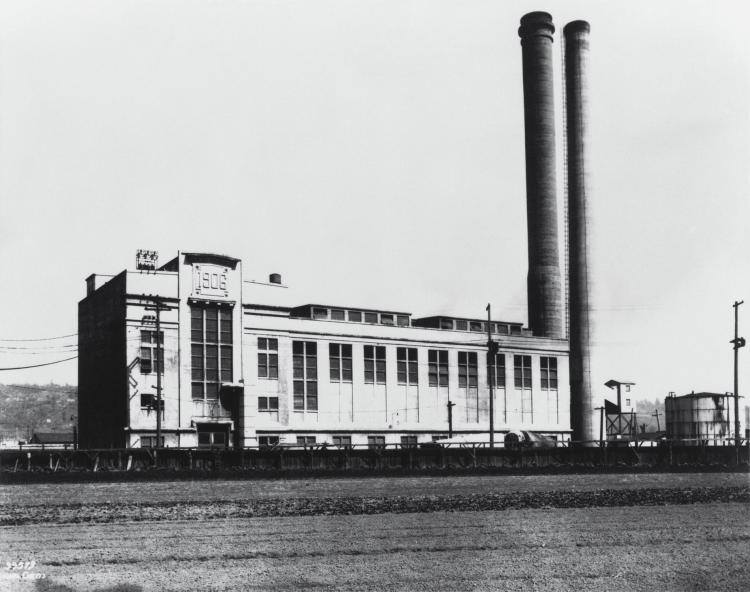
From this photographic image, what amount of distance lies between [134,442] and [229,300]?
1005 cm

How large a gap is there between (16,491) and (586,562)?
19.6 metres

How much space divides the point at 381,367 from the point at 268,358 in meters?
8.45

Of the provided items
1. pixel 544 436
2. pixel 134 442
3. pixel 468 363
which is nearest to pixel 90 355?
pixel 134 442

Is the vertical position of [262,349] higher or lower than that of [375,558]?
higher

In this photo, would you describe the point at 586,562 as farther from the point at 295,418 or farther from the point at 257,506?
the point at 295,418

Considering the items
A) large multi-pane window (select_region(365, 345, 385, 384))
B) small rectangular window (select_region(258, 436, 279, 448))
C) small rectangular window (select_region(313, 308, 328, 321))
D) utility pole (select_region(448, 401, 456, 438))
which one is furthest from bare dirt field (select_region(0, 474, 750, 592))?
small rectangular window (select_region(313, 308, 328, 321))

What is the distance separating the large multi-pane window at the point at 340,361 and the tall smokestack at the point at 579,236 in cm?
1830

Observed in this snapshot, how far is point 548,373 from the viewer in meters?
71.6

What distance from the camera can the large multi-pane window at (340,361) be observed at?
61.9 m

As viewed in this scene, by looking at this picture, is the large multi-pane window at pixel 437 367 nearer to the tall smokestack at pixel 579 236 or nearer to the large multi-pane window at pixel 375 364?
the large multi-pane window at pixel 375 364

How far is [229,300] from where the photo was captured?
189ft

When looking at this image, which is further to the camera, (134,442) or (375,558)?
(134,442)

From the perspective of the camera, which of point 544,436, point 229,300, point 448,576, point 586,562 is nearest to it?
point 448,576

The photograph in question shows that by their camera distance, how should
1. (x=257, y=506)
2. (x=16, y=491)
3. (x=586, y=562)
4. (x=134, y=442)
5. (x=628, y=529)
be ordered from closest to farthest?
(x=586, y=562) → (x=628, y=529) → (x=257, y=506) → (x=16, y=491) → (x=134, y=442)
